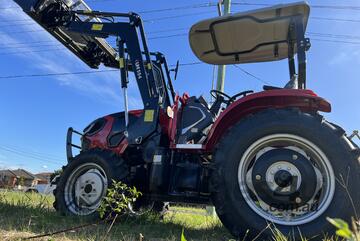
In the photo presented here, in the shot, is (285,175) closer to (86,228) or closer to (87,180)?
(86,228)

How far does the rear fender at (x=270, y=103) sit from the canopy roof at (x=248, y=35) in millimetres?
1019

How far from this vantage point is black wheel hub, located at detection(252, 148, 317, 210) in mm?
3662

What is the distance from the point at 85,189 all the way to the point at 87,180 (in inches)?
4.5

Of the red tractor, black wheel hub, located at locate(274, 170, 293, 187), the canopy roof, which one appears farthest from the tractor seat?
black wheel hub, located at locate(274, 170, 293, 187)

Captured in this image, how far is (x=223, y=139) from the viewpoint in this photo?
400cm

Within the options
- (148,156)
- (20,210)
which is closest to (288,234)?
(148,156)

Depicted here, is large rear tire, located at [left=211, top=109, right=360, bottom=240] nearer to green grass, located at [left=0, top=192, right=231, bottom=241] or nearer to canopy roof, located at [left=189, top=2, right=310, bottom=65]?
green grass, located at [left=0, top=192, right=231, bottom=241]

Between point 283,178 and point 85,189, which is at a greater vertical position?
point 283,178

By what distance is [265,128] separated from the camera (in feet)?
12.6

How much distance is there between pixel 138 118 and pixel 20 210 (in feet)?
6.08

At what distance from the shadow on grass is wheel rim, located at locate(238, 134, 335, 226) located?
2.46ft

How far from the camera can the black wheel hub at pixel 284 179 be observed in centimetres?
366

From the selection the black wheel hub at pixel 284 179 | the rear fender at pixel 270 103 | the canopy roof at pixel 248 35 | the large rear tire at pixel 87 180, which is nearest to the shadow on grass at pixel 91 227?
the large rear tire at pixel 87 180

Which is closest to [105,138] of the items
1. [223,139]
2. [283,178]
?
[223,139]
